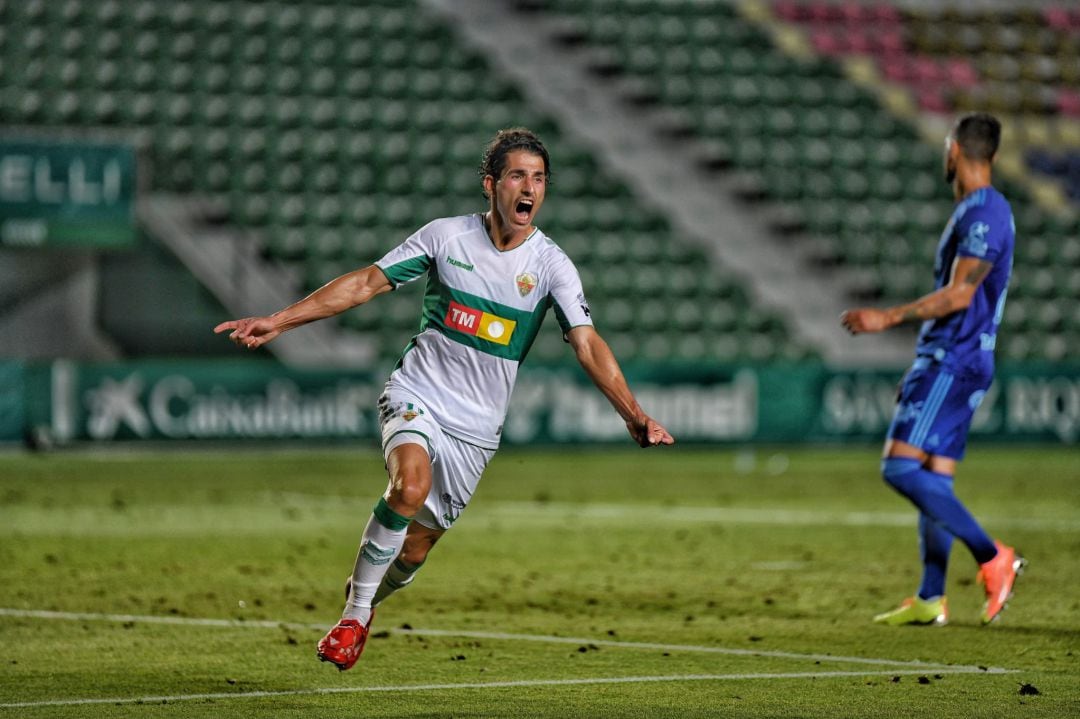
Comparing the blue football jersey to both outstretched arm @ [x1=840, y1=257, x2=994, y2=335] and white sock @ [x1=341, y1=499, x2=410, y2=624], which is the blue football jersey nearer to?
outstretched arm @ [x1=840, y1=257, x2=994, y2=335]

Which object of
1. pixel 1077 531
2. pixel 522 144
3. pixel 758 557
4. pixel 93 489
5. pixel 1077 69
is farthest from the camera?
pixel 1077 69

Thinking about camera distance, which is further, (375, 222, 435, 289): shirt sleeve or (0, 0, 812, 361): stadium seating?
(0, 0, 812, 361): stadium seating

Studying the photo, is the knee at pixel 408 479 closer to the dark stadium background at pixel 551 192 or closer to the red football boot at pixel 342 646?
the red football boot at pixel 342 646

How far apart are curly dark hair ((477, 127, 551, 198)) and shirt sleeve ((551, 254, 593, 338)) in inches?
16.7

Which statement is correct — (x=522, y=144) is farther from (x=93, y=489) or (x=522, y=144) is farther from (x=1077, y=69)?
(x=1077, y=69)

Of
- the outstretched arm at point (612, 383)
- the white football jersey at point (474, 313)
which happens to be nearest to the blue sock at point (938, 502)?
the outstretched arm at point (612, 383)

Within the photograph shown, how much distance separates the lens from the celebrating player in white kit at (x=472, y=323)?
732 centimetres

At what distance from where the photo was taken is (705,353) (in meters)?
25.0

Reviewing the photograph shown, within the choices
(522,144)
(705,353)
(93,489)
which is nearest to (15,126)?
(93,489)

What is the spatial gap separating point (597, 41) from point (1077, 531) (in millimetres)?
16421

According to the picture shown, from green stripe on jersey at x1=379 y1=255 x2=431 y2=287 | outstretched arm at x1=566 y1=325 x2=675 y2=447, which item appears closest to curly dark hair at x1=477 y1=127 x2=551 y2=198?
green stripe on jersey at x1=379 y1=255 x2=431 y2=287

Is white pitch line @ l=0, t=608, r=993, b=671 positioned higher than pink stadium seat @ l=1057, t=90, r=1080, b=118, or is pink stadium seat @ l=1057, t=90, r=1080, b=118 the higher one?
pink stadium seat @ l=1057, t=90, r=1080, b=118

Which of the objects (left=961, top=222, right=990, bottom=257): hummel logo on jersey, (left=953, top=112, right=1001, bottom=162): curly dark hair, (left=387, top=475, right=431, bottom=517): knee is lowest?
(left=387, top=475, right=431, bottom=517): knee

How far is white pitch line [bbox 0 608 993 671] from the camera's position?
7703mm
